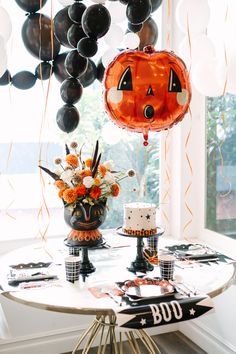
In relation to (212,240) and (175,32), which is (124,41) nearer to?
(175,32)

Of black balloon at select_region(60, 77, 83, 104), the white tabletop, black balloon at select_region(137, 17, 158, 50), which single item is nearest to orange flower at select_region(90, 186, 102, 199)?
the white tabletop

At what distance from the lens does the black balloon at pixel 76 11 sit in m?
1.84

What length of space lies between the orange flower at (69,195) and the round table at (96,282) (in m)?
0.31

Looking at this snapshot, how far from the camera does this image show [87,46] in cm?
178

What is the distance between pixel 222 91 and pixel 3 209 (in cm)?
144

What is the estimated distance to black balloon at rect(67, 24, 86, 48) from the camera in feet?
6.05

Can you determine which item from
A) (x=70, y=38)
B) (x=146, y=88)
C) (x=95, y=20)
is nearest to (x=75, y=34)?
(x=70, y=38)

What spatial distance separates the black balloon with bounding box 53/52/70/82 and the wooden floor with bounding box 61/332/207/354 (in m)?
1.62

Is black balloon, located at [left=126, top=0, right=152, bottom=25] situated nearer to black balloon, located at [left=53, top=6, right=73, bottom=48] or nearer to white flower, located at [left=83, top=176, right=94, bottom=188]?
black balloon, located at [left=53, top=6, right=73, bottom=48]

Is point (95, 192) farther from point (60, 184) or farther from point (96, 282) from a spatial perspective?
point (96, 282)

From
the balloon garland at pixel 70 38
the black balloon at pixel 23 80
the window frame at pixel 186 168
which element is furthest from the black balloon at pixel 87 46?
the window frame at pixel 186 168

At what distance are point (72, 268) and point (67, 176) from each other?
0.37 meters

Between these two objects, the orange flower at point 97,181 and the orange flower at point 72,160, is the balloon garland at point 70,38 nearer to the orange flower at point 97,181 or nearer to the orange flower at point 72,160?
the orange flower at point 72,160

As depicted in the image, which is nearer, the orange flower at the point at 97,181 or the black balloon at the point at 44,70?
the orange flower at the point at 97,181
